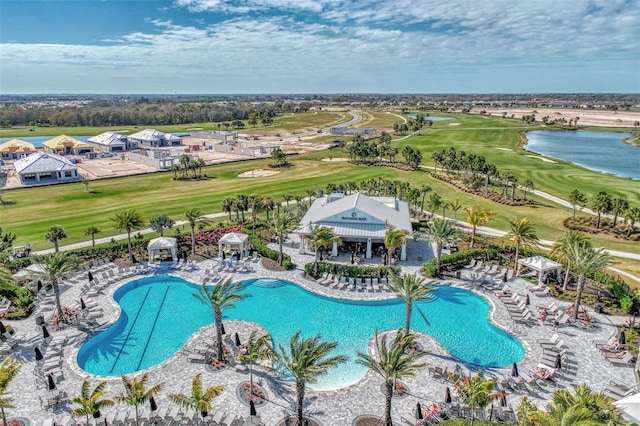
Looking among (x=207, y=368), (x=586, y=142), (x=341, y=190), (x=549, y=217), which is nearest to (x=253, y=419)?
(x=207, y=368)

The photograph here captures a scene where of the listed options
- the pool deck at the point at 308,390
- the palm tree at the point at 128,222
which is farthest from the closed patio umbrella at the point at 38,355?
the palm tree at the point at 128,222

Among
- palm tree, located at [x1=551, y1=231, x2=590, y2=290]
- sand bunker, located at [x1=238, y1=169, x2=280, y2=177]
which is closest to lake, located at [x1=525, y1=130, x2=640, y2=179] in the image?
palm tree, located at [x1=551, y1=231, x2=590, y2=290]

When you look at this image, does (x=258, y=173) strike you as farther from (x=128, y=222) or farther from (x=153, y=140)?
(x=153, y=140)

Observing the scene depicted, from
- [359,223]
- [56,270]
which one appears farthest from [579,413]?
[56,270]

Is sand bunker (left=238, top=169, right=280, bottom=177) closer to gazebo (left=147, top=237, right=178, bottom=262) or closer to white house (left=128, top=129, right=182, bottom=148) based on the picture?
gazebo (left=147, top=237, right=178, bottom=262)

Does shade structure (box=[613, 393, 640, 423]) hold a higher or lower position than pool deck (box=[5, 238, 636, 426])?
higher

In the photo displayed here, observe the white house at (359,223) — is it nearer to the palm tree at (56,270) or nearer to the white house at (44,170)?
the palm tree at (56,270)

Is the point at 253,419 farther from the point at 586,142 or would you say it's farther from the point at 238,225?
the point at 586,142
